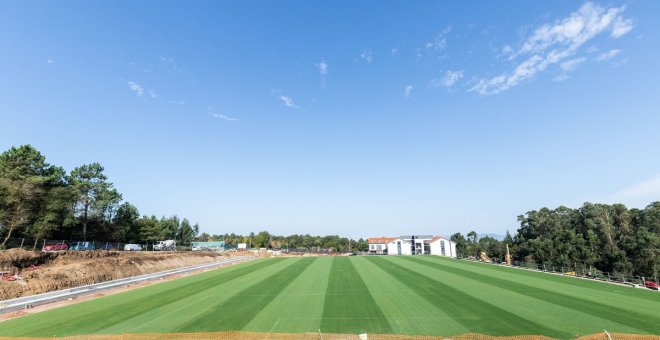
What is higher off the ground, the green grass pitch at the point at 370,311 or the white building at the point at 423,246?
the white building at the point at 423,246

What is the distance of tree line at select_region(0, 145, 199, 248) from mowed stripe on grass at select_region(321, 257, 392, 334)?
49101 millimetres

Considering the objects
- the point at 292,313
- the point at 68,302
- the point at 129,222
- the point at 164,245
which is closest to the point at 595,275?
the point at 292,313

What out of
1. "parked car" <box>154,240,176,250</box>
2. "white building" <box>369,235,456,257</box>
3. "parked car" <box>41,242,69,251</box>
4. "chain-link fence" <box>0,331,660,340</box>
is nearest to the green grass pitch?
"chain-link fence" <box>0,331,660,340</box>

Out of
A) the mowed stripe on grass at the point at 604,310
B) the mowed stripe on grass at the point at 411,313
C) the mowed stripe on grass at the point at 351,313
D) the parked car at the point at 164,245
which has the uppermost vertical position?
the parked car at the point at 164,245

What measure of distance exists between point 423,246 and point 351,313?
84.1 m

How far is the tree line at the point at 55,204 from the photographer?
47.1 m

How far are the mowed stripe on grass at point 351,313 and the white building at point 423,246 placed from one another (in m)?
72.3

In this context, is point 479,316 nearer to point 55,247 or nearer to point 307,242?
point 55,247

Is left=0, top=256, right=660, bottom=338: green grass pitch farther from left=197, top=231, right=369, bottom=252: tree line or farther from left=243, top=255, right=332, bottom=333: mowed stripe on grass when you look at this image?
left=197, top=231, right=369, bottom=252: tree line

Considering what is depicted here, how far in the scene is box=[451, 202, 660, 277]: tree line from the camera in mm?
60594

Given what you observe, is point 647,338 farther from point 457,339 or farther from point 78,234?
point 78,234

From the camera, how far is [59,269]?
105ft

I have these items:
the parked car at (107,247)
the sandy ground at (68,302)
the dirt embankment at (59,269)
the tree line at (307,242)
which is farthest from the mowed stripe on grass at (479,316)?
the tree line at (307,242)

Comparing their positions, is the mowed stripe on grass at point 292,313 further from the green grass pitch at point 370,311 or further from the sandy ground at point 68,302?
the sandy ground at point 68,302
